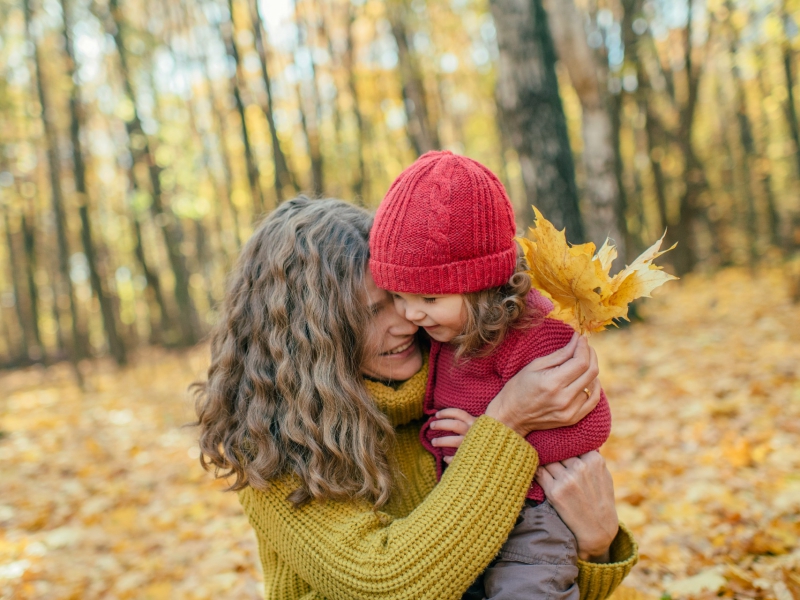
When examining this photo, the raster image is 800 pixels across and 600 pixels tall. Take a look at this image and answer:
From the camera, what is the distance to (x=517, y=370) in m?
1.72

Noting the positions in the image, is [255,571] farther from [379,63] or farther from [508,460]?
[379,63]

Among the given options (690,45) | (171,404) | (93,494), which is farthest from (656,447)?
(690,45)

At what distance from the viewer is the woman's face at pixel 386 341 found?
71.3 inches

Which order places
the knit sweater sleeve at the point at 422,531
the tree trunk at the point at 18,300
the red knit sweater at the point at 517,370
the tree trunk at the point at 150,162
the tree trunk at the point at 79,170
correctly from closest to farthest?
the knit sweater sleeve at the point at 422,531 → the red knit sweater at the point at 517,370 → the tree trunk at the point at 79,170 → the tree trunk at the point at 150,162 → the tree trunk at the point at 18,300

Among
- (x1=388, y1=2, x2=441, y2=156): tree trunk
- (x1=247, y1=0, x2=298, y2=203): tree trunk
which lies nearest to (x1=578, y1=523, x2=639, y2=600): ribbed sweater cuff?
(x1=388, y1=2, x2=441, y2=156): tree trunk

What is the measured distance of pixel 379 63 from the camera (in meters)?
16.0

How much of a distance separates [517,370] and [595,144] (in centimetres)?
489

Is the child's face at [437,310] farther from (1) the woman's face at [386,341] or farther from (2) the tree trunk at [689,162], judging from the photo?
(2) the tree trunk at [689,162]

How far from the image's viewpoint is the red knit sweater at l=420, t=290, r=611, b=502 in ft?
5.57

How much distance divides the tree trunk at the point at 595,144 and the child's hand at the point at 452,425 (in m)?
4.20

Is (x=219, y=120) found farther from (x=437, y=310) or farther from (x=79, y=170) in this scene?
(x=437, y=310)

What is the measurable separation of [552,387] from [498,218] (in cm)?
50

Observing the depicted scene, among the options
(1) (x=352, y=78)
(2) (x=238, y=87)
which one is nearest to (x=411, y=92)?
(2) (x=238, y=87)

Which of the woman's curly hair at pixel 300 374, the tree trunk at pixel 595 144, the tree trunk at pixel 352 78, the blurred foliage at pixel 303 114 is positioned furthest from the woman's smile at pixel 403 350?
the tree trunk at pixel 352 78
